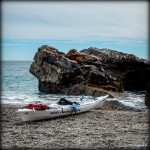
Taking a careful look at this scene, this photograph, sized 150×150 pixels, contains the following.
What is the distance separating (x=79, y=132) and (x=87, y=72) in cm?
2864

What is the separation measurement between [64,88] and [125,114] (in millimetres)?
22508

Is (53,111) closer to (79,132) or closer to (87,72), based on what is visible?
(79,132)

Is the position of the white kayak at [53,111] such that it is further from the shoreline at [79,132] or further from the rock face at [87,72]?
the rock face at [87,72]

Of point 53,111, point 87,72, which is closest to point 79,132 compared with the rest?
point 53,111

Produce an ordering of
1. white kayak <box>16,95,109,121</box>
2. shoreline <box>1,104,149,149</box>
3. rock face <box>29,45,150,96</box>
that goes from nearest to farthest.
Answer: shoreline <box>1,104,149,149</box> → white kayak <box>16,95,109,121</box> → rock face <box>29,45,150,96</box>

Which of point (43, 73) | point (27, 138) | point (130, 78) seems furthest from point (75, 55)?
point (27, 138)

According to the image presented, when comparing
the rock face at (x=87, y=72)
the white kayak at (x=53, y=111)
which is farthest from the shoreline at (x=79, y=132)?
the rock face at (x=87, y=72)

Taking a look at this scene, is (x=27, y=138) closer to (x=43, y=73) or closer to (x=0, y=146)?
(x=0, y=146)

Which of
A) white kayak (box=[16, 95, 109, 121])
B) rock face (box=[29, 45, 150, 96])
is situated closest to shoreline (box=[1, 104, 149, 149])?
white kayak (box=[16, 95, 109, 121])

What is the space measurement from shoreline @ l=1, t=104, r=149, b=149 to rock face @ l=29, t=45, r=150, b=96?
18028 mm

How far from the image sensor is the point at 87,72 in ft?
151

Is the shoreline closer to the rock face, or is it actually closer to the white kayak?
the white kayak

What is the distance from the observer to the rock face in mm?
44781

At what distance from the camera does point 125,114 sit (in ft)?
78.6
